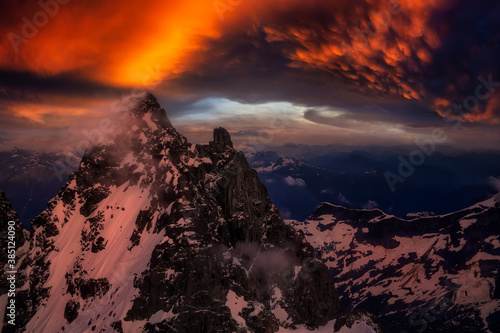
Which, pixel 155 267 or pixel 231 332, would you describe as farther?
pixel 155 267

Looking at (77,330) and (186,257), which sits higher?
(186,257)

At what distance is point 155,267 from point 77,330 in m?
57.2

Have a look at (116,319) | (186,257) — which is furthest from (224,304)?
(116,319)

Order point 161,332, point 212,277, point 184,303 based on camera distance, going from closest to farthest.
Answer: point 161,332
point 184,303
point 212,277

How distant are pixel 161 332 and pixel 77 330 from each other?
59.1 m

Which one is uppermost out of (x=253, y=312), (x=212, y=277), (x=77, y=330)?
(x=212, y=277)

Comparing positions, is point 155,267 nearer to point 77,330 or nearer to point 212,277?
point 212,277

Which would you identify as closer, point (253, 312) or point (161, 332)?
point (161, 332)

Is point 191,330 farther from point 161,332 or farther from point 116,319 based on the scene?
point 116,319

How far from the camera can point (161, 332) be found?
175375 millimetres

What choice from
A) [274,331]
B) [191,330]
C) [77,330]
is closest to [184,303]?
[191,330]

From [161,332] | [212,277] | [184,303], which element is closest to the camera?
[161,332]

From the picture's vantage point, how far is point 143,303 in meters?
188

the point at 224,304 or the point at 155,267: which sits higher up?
the point at 155,267
